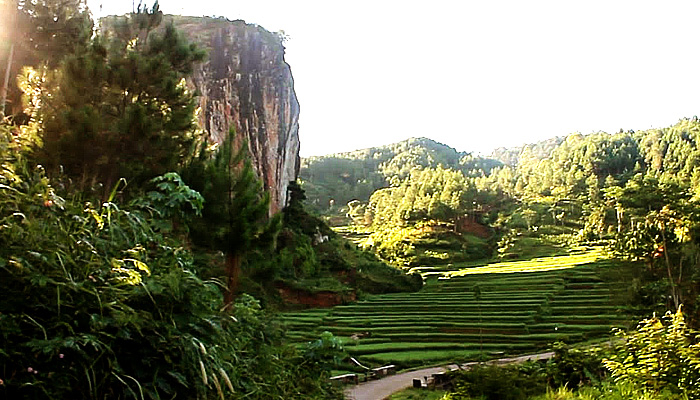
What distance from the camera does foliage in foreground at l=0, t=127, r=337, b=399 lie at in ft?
6.55

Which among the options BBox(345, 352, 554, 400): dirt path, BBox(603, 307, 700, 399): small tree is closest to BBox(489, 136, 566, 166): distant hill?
BBox(345, 352, 554, 400): dirt path

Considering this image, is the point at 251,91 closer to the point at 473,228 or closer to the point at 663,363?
the point at 473,228

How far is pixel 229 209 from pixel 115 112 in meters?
2.19

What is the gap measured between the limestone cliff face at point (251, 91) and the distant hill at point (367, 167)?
34354 mm

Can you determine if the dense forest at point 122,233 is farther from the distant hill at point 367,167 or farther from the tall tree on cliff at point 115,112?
the distant hill at point 367,167

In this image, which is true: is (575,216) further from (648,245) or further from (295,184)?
(648,245)

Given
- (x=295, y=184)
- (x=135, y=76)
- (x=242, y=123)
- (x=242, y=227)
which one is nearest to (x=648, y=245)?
(x=242, y=227)

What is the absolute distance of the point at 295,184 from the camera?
4053 cm

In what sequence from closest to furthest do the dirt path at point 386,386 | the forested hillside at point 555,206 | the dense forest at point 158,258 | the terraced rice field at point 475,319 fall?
1. the dense forest at point 158,258
2. the dirt path at point 386,386
3. the terraced rice field at point 475,319
4. the forested hillside at point 555,206

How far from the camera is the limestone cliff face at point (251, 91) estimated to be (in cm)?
3167

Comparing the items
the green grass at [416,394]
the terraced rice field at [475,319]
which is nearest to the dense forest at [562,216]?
the terraced rice field at [475,319]

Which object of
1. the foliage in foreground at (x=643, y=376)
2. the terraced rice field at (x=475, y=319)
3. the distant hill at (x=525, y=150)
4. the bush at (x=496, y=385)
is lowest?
the terraced rice field at (x=475, y=319)

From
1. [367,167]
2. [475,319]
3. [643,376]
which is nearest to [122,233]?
[643,376]

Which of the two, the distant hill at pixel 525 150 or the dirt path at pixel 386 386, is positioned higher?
the distant hill at pixel 525 150
